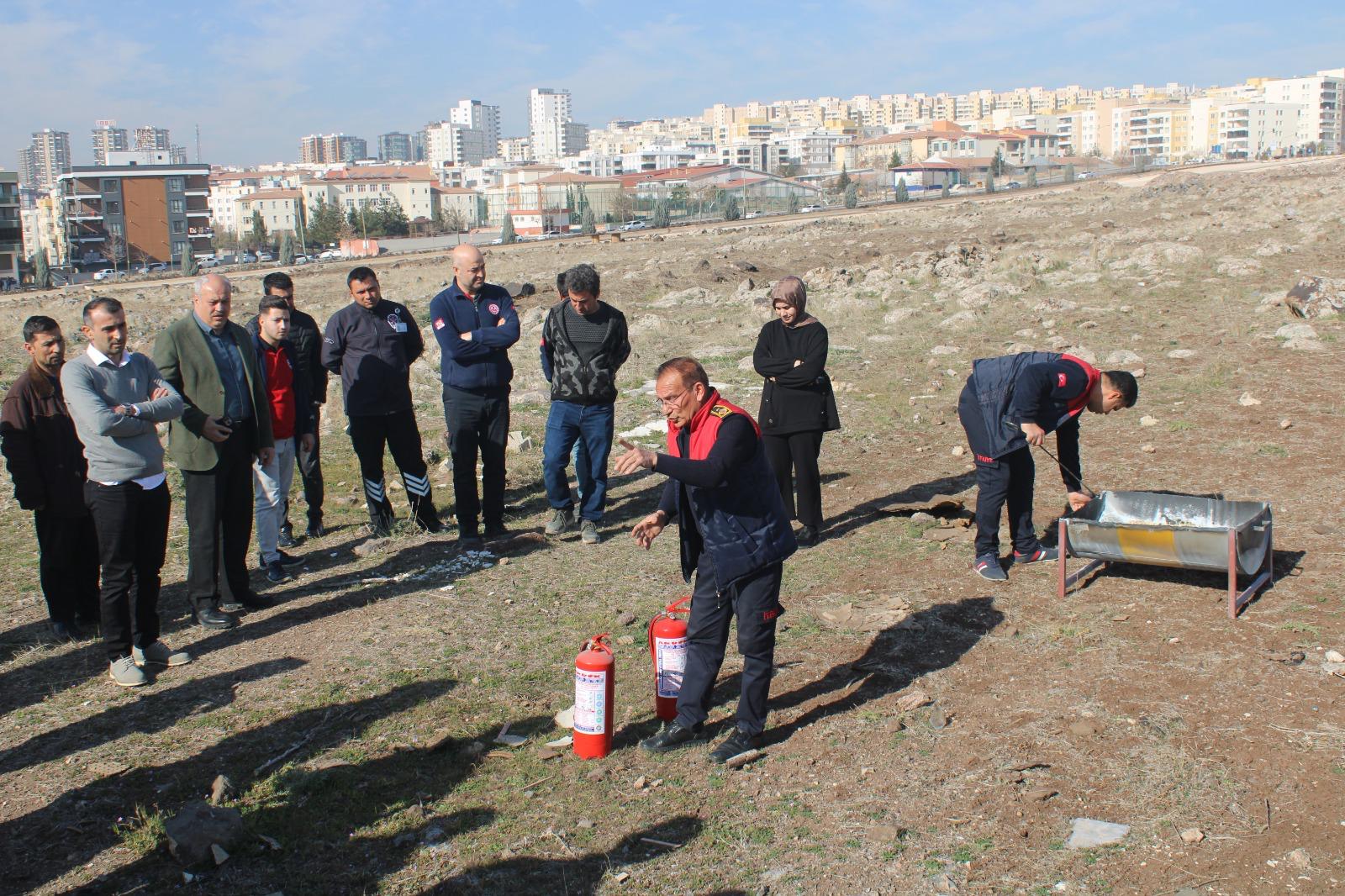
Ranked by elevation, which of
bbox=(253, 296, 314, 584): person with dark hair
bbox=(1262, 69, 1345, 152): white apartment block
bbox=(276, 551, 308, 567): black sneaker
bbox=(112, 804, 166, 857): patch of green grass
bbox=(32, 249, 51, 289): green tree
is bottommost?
bbox=(112, 804, 166, 857): patch of green grass

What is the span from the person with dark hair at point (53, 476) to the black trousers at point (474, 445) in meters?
2.34

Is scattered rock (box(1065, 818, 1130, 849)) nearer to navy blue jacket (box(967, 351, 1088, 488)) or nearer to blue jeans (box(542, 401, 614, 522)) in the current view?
navy blue jacket (box(967, 351, 1088, 488))

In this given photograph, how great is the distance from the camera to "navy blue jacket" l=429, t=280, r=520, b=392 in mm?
7449

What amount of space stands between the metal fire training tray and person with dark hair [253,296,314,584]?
5.01 m

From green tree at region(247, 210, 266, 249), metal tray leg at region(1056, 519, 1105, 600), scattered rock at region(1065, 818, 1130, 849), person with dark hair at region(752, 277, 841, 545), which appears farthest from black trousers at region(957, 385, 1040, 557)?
green tree at region(247, 210, 266, 249)

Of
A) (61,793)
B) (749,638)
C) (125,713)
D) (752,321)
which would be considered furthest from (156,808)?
(752,321)

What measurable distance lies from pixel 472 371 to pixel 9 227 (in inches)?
3294

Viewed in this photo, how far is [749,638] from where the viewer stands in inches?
177

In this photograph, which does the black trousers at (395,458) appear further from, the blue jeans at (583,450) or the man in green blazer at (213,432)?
the man in green blazer at (213,432)

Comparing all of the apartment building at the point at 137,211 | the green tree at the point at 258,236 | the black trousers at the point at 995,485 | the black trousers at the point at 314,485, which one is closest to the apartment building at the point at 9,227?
the apartment building at the point at 137,211

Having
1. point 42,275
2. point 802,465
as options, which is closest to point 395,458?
point 802,465

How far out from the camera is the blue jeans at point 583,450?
A: 7688 mm

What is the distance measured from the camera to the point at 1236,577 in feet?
18.4

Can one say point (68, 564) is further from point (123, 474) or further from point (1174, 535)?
point (1174, 535)
